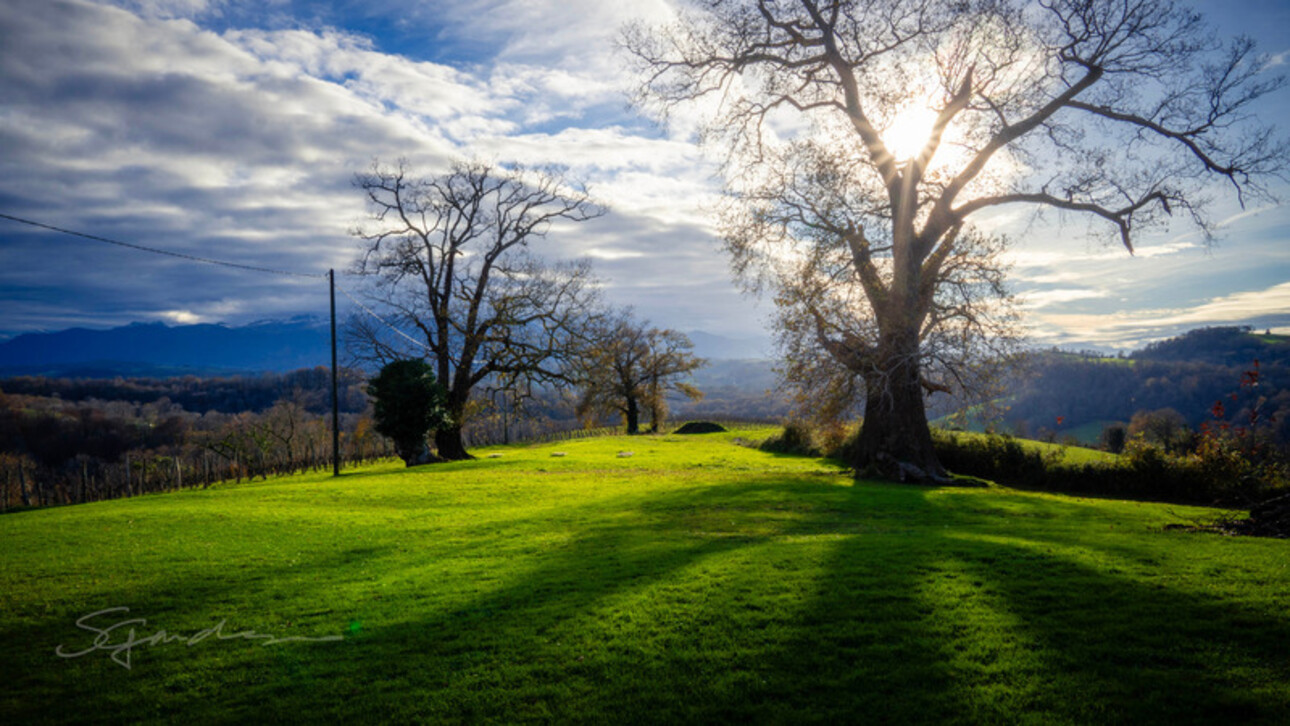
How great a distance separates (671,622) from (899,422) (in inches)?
691

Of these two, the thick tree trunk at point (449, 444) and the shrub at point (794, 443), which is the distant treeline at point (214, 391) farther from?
the shrub at point (794, 443)

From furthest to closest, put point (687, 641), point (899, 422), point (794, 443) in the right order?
point (794, 443)
point (899, 422)
point (687, 641)

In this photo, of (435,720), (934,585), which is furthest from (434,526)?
(934,585)

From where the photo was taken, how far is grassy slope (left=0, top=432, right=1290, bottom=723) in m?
4.80

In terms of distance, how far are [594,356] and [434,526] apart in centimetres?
2306

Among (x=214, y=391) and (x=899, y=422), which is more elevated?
(x=214, y=391)

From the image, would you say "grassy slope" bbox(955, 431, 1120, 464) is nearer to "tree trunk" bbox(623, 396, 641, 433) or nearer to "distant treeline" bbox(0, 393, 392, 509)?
"distant treeline" bbox(0, 393, 392, 509)

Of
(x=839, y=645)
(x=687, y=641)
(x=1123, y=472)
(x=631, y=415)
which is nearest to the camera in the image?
(x=839, y=645)

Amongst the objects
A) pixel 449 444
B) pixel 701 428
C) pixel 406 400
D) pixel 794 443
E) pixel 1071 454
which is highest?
pixel 406 400

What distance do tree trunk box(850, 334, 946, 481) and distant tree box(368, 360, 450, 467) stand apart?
68.6 feet

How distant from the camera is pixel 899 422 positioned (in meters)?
21.4

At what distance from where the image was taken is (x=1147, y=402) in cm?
6197

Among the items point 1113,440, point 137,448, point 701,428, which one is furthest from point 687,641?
point 137,448

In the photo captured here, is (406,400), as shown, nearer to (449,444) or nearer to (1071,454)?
(449,444)
